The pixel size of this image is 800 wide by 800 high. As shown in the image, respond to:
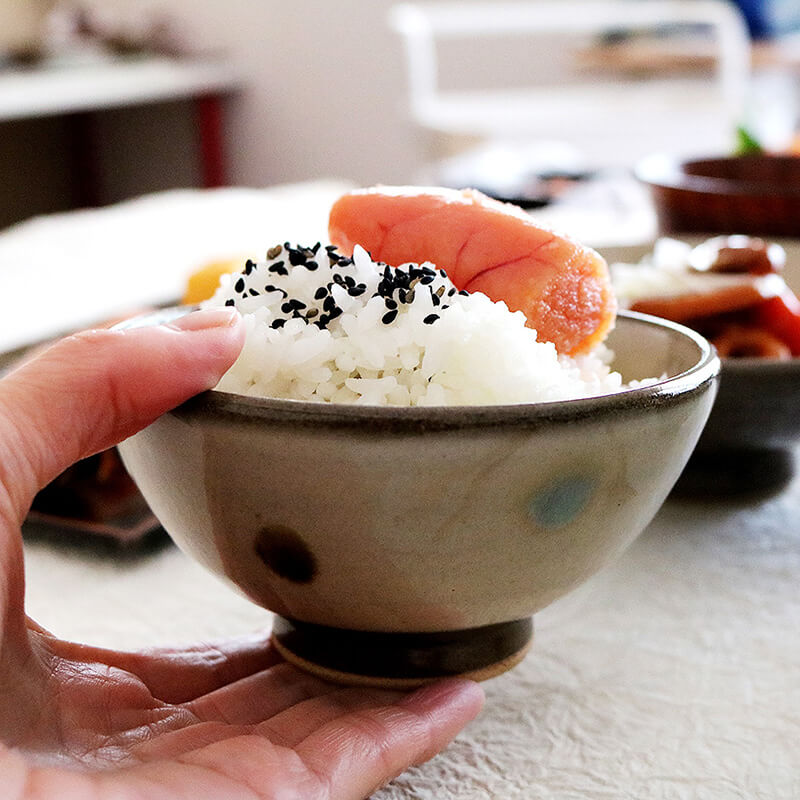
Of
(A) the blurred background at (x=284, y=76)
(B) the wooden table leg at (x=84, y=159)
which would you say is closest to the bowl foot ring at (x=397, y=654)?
(A) the blurred background at (x=284, y=76)

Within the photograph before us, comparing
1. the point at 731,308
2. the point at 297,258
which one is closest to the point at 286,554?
the point at 297,258

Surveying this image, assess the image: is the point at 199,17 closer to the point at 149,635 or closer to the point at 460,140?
the point at 460,140

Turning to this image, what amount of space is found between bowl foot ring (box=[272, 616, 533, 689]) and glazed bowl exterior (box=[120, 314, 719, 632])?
2cm

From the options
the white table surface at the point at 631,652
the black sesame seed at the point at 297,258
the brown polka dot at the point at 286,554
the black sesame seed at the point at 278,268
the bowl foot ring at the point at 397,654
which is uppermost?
the black sesame seed at the point at 297,258

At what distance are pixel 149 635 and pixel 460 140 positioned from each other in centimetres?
332

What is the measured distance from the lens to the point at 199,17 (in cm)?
531

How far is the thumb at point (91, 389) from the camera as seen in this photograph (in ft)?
1.62

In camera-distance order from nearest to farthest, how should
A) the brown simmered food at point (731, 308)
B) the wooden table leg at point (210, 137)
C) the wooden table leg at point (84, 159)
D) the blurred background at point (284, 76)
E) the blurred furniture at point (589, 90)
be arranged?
the brown simmered food at point (731, 308), the blurred furniture at point (589, 90), the blurred background at point (284, 76), the wooden table leg at point (210, 137), the wooden table leg at point (84, 159)

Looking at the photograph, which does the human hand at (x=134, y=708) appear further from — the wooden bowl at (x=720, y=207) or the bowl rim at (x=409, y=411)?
the wooden bowl at (x=720, y=207)

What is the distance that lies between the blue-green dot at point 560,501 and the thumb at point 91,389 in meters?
0.17

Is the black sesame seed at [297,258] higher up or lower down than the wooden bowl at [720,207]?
higher up

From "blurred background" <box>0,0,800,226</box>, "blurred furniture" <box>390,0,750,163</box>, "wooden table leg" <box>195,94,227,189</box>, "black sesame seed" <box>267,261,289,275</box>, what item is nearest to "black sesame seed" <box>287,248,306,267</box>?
"black sesame seed" <box>267,261,289,275</box>

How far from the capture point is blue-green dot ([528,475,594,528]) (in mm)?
495

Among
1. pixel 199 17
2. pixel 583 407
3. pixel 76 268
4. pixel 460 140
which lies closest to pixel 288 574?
pixel 583 407
